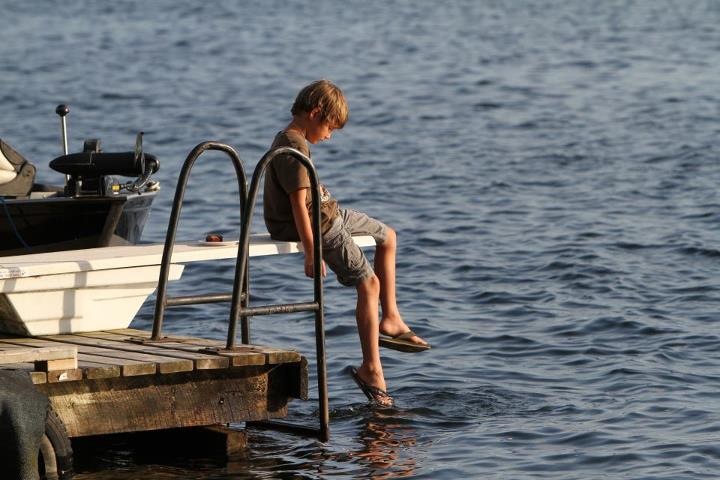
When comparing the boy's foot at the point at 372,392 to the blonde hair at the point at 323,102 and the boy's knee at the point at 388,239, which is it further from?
the blonde hair at the point at 323,102

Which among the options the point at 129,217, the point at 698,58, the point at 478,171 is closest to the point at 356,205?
the point at 478,171

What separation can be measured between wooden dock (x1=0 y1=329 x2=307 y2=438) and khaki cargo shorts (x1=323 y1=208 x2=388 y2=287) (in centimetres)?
69

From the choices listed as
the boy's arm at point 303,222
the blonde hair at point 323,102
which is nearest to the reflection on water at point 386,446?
the boy's arm at point 303,222

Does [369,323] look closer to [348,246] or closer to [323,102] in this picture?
[348,246]

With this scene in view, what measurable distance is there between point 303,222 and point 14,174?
7.97ft

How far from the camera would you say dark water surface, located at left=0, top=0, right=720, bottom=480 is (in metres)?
7.96

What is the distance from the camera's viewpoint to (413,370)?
9.47m

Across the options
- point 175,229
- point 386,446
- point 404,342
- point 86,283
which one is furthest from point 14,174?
point 386,446

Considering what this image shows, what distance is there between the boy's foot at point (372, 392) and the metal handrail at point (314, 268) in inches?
30.2

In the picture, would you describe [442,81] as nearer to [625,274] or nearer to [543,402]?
[625,274]

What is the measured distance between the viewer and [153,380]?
6.96 metres

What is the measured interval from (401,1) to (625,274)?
31.0 metres

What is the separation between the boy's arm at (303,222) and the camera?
7363 millimetres

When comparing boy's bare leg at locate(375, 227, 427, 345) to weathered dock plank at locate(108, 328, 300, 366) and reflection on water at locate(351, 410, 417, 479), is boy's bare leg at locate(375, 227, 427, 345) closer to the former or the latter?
reflection on water at locate(351, 410, 417, 479)
